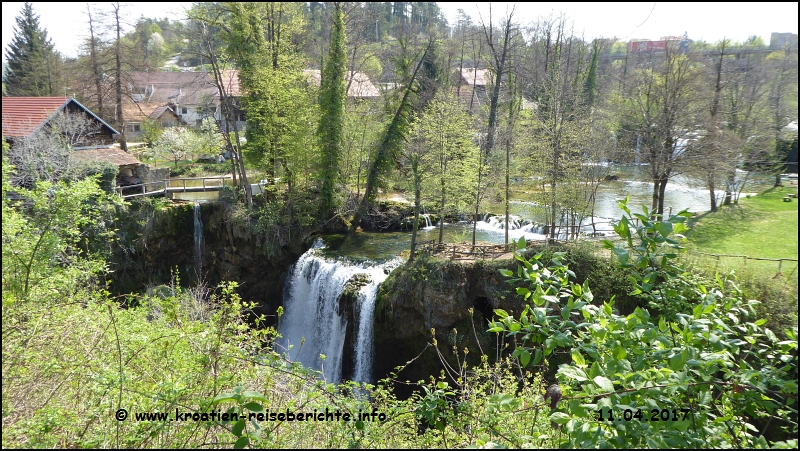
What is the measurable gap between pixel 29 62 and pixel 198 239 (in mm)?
18091

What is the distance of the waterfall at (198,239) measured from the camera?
19.4 m

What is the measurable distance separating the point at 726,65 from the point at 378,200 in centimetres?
1387

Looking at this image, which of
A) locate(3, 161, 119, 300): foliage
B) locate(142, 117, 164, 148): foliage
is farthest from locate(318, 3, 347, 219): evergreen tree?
locate(142, 117, 164, 148): foliage

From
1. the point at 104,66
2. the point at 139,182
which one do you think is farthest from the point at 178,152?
the point at 139,182

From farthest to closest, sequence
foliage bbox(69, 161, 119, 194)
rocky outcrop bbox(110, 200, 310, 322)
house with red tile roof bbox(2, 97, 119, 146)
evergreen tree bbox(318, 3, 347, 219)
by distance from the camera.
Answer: rocky outcrop bbox(110, 200, 310, 322) → evergreen tree bbox(318, 3, 347, 219) → foliage bbox(69, 161, 119, 194) → house with red tile roof bbox(2, 97, 119, 146)

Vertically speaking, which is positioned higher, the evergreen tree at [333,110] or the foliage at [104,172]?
the evergreen tree at [333,110]

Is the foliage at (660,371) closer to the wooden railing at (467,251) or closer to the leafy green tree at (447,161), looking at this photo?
the wooden railing at (467,251)

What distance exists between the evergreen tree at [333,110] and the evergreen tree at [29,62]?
20046 mm

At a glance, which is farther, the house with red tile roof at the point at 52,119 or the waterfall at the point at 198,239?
the waterfall at the point at 198,239

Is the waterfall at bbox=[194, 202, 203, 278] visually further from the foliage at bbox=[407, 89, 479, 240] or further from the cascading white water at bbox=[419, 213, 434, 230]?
the foliage at bbox=[407, 89, 479, 240]

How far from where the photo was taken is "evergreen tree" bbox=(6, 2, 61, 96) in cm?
2686

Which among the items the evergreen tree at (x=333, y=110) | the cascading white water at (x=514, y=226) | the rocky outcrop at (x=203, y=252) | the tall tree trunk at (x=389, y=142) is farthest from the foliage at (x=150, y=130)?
the cascading white water at (x=514, y=226)

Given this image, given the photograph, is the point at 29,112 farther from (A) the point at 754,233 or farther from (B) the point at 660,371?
(A) the point at 754,233

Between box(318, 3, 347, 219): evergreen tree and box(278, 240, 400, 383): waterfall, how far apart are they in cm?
319
